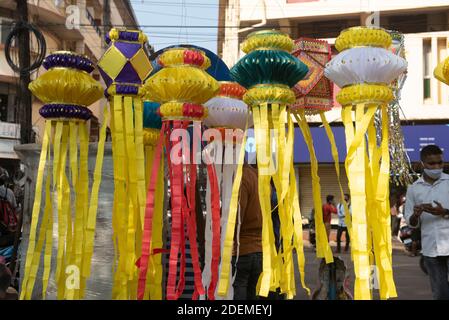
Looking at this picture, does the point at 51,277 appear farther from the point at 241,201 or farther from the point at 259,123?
the point at 259,123

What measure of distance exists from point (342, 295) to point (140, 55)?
218 cm

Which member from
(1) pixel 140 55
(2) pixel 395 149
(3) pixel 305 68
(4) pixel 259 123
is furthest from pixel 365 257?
(2) pixel 395 149

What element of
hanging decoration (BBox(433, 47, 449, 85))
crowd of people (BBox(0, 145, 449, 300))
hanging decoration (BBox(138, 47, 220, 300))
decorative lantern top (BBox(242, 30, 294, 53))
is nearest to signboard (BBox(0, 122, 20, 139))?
crowd of people (BBox(0, 145, 449, 300))

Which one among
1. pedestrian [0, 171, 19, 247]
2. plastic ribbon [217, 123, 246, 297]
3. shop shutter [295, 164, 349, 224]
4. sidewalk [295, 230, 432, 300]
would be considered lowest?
sidewalk [295, 230, 432, 300]

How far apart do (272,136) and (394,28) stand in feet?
41.1

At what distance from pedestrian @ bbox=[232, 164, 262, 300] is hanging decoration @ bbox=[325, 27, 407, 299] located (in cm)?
81

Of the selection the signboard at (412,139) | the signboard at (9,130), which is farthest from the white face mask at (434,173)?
the signboard at (9,130)

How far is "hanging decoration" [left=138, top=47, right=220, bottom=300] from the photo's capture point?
2.25 metres

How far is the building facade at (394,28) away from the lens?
1227 cm

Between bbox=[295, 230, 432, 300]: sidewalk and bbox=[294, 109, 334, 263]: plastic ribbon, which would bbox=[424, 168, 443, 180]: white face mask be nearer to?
bbox=[294, 109, 334, 263]: plastic ribbon

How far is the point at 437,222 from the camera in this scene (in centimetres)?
315

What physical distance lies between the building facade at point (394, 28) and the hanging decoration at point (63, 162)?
32.1 ft

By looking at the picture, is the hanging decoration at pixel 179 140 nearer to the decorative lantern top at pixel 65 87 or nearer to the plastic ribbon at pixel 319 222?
the decorative lantern top at pixel 65 87

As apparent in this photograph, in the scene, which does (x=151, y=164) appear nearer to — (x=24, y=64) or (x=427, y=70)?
(x=24, y=64)
